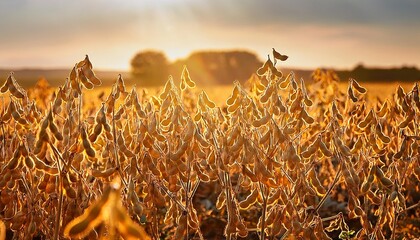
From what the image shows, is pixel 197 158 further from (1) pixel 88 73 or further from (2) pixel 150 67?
(2) pixel 150 67

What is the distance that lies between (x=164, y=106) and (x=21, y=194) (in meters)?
1.49

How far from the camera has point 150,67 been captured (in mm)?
61469

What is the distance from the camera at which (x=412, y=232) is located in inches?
219

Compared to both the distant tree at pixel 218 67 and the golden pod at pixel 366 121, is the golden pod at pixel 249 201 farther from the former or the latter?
the distant tree at pixel 218 67

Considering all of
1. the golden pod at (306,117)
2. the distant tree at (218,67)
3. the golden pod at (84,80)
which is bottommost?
the golden pod at (306,117)

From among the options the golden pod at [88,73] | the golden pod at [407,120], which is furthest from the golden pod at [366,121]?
the golden pod at [88,73]

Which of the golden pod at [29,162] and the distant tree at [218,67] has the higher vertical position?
the distant tree at [218,67]

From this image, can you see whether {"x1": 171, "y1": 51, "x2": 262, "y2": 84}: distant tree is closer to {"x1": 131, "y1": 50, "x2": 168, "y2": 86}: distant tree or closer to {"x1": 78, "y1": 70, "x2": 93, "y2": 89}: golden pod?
{"x1": 131, "y1": 50, "x2": 168, "y2": 86}: distant tree

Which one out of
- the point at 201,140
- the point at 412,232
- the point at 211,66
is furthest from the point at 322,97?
the point at 211,66

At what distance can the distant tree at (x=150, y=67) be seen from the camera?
188ft

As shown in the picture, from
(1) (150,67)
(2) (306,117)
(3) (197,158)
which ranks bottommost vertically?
(3) (197,158)

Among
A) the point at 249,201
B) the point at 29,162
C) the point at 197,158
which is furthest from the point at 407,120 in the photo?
the point at 29,162

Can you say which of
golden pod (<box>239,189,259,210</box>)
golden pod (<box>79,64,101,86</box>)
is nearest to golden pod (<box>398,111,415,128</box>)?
golden pod (<box>239,189,259,210</box>)

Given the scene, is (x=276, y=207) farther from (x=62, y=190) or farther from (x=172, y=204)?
(x=62, y=190)
